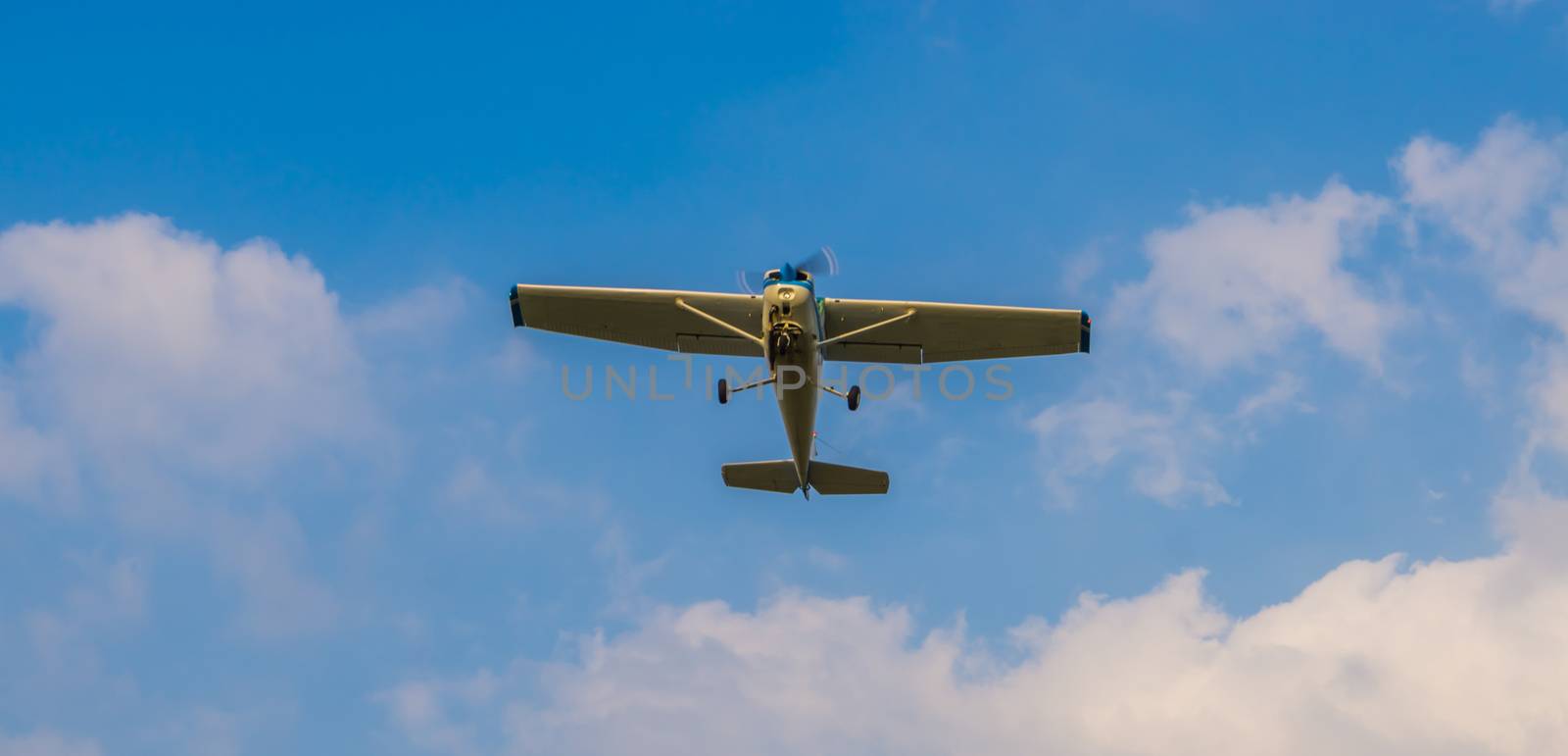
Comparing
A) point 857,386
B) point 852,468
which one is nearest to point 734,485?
point 852,468

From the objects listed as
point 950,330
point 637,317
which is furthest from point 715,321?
point 950,330

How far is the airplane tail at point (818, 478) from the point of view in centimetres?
3884

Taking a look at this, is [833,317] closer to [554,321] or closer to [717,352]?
[717,352]

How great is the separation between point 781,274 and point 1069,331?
6773mm

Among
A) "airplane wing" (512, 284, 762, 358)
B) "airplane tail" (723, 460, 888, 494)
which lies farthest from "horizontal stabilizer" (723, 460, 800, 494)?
"airplane wing" (512, 284, 762, 358)

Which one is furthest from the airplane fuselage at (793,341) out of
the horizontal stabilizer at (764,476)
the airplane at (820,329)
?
the horizontal stabilizer at (764,476)

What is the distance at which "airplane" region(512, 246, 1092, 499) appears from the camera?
122ft

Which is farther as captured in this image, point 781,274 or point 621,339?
point 621,339

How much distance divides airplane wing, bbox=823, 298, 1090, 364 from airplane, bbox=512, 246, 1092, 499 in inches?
0.8

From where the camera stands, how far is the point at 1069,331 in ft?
123

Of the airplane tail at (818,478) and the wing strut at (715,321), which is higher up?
the wing strut at (715,321)

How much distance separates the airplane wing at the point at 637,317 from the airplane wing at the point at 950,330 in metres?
1.97

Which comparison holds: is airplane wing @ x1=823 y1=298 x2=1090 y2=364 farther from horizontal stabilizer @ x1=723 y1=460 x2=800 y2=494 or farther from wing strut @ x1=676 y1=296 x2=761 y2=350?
horizontal stabilizer @ x1=723 y1=460 x2=800 y2=494

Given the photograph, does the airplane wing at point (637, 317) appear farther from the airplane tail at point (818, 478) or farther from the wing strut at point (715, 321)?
the airplane tail at point (818, 478)
